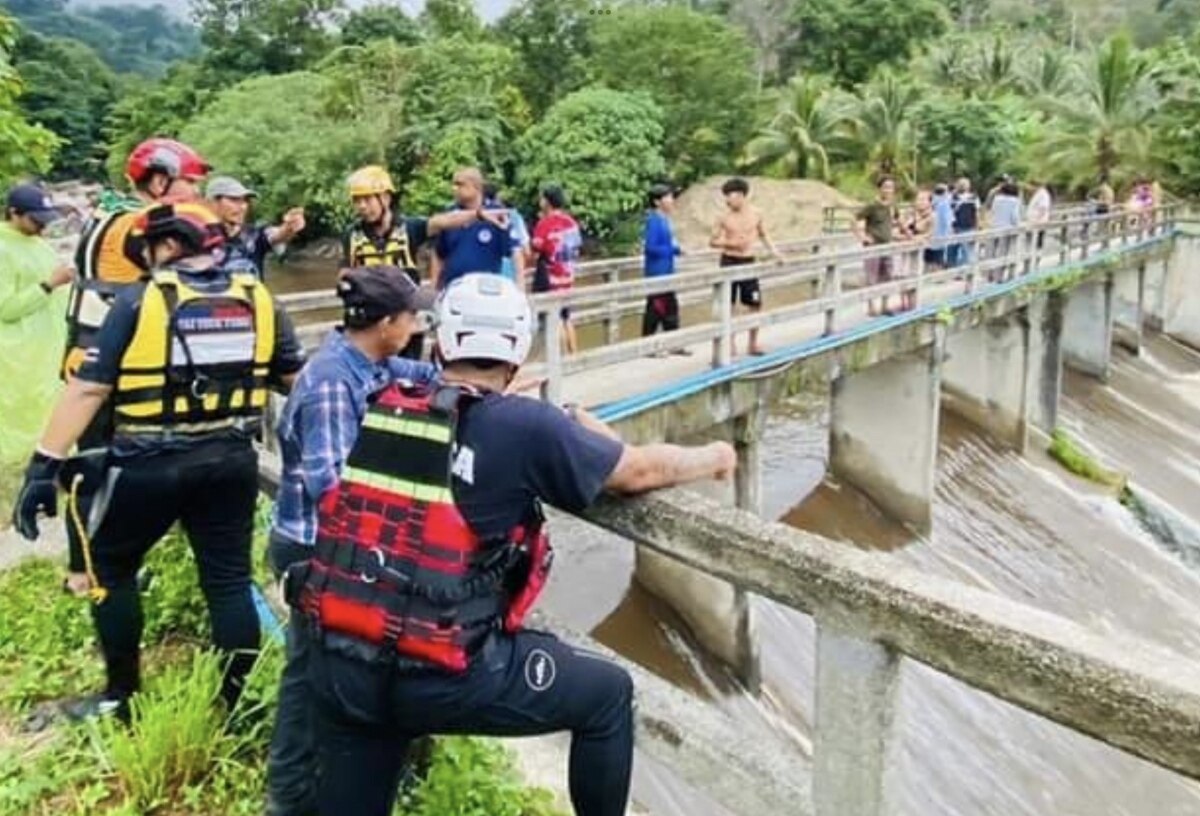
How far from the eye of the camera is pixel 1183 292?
26.4m

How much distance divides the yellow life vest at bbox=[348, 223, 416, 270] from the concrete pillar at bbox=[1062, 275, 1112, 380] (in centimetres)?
1840

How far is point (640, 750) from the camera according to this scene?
92.8 inches

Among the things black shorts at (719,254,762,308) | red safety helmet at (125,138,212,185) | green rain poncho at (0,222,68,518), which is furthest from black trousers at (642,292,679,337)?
red safety helmet at (125,138,212,185)

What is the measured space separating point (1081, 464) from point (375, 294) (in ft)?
51.4

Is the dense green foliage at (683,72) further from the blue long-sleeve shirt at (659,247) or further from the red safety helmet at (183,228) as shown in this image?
the red safety helmet at (183,228)

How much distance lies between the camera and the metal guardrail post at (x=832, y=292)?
34.5 ft

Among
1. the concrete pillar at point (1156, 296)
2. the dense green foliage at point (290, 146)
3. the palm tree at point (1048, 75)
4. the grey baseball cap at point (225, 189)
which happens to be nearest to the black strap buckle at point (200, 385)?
the grey baseball cap at point (225, 189)

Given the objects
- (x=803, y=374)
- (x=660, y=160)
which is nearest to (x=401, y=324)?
(x=803, y=374)

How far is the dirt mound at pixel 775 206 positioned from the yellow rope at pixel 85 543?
24.8m

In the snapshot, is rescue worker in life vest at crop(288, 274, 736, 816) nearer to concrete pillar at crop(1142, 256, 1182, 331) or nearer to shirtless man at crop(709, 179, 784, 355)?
shirtless man at crop(709, 179, 784, 355)

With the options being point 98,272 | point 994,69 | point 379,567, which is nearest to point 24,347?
point 98,272

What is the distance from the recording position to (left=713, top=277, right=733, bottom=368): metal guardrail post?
8.62 meters

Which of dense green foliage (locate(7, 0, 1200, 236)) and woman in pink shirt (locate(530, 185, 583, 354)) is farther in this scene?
dense green foliage (locate(7, 0, 1200, 236))

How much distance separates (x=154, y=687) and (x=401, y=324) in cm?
146
